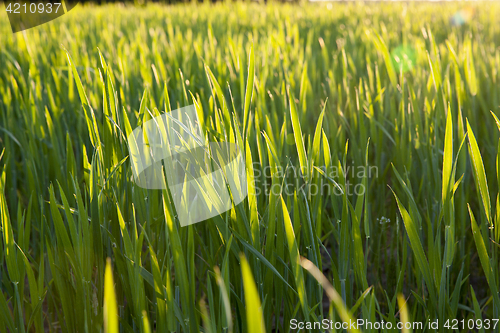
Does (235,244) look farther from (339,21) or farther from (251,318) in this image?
(339,21)

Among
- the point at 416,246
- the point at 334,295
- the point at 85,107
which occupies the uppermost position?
the point at 85,107

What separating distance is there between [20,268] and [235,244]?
13.9 inches

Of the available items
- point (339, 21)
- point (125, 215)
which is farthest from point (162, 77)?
point (339, 21)

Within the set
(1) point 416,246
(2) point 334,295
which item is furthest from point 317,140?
(2) point 334,295

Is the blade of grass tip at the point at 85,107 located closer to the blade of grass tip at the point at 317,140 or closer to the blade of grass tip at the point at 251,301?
the blade of grass tip at the point at 317,140

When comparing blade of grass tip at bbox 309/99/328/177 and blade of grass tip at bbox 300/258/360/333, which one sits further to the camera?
blade of grass tip at bbox 309/99/328/177

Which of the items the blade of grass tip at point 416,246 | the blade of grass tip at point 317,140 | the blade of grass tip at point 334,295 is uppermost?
the blade of grass tip at point 317,140

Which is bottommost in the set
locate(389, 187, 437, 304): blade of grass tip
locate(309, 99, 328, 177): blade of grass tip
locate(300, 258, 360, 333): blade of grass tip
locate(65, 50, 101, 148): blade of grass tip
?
locate(389, 187, 437, 304): blade of grass tip

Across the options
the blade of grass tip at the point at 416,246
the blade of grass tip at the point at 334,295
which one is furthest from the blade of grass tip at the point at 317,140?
the blade of grass tip at the point at 334,295

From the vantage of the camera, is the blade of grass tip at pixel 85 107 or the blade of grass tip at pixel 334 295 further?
the blade of grass tip at pixel 85 107

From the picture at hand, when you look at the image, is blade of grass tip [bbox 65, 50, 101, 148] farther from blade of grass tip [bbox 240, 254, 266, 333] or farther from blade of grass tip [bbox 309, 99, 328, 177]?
blade of grass tip [bbox 240, 254, 266, 333]

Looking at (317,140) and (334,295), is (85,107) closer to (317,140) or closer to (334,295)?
(317,140)

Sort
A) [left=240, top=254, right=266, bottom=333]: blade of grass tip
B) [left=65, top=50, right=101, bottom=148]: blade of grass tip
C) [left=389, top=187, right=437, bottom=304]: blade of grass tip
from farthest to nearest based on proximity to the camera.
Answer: [left=65, top=50, right=101, bottom=148]: blade of grass tip < [left=389, top=187, right=437, bottom=304]: blade of grass tip < [left=240, top=254, right=266, bottom=333]: blade of grass tip


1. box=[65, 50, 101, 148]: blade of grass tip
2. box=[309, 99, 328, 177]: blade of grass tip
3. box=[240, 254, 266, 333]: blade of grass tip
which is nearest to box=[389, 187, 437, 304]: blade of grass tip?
box=[309, 99, 328, 177]: blade of grass tip
